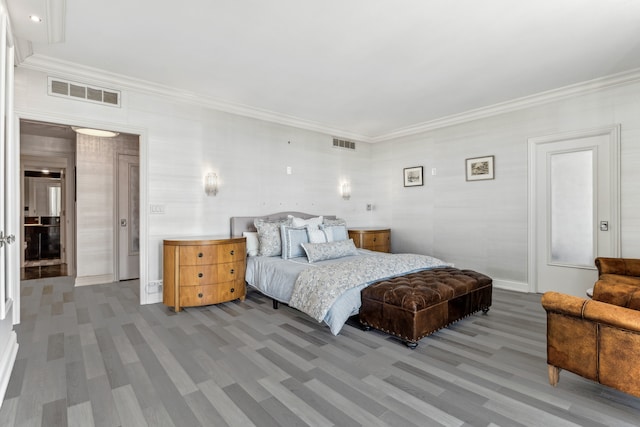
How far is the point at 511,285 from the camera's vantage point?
4.62 metres

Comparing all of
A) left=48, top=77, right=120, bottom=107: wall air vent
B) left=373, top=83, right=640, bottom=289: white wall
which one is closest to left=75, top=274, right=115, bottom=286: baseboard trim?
left=48, top=77, right=120, bottom=107: wall air vent

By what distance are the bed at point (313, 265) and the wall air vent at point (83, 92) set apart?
206cm

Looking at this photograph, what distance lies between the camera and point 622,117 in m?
3.77

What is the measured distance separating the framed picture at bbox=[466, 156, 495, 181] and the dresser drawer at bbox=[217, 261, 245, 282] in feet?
12.3

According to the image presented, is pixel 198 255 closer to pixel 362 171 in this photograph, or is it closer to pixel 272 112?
pixel 272 112

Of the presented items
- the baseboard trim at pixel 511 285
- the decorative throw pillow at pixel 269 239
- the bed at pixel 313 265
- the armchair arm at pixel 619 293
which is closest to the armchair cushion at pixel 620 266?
the armchair arm at pixel 619 293

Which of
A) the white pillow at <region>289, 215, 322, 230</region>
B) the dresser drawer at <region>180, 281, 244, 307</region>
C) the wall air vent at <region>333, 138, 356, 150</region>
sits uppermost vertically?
the wall air vent at <region>333, 138, 356, 150</region>

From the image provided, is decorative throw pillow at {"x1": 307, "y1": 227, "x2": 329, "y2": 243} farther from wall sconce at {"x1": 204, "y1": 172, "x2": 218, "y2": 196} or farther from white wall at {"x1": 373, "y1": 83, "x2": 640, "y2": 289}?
white wall at {"x1": 373, "y1": 83, "x2": 640, "y2": 289}

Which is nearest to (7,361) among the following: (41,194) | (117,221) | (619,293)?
(117,221)

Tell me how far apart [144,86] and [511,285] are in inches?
220

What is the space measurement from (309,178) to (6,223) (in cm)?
400

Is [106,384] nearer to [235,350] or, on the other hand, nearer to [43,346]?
[235,350]

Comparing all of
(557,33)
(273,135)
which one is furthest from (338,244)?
(557,33)

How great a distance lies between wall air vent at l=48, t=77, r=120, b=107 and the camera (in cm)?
345
